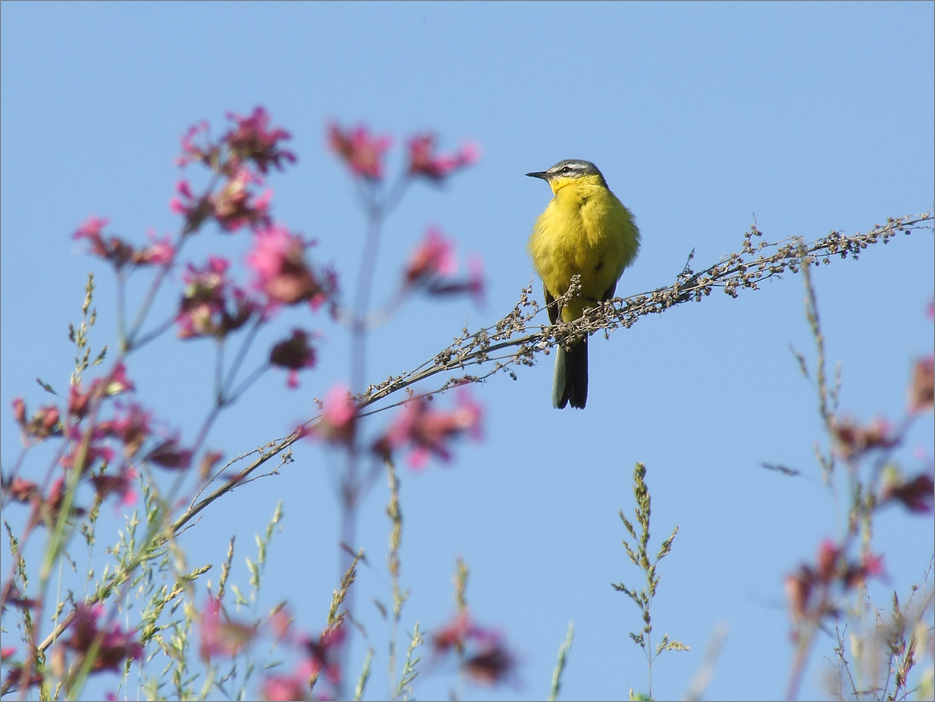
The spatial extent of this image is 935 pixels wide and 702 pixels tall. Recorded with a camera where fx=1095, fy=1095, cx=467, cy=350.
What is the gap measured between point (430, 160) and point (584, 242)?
19.8 feet

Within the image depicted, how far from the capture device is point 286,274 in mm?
1576

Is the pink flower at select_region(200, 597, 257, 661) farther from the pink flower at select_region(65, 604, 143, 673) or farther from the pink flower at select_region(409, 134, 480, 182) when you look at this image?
the pink flower at select_region(409, 134, 480, 182)

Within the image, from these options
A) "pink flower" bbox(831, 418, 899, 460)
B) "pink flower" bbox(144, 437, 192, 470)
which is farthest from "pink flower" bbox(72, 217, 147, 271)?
"pink flower" bbox(831, 418, 899, 460)

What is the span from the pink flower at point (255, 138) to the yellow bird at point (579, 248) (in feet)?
18.0

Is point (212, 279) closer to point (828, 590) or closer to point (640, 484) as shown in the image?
point (828, 590)

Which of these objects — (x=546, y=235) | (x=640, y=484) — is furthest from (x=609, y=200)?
(x=640, y=484)

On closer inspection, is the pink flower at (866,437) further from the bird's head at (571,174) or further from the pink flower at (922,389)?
the bird's head at (571,174)

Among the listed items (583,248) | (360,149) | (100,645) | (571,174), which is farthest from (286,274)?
(571,174)

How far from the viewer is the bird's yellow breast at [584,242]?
759 centimetres

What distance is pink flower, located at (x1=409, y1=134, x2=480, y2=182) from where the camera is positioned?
5.29 feet

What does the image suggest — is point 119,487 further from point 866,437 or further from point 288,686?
point 866,437

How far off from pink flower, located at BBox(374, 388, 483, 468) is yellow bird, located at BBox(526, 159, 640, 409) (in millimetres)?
5783

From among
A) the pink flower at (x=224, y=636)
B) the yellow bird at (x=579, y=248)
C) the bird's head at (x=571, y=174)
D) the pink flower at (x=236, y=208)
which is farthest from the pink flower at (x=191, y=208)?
the bird's head at (x=571, y=174)

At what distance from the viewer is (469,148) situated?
1.65 m
